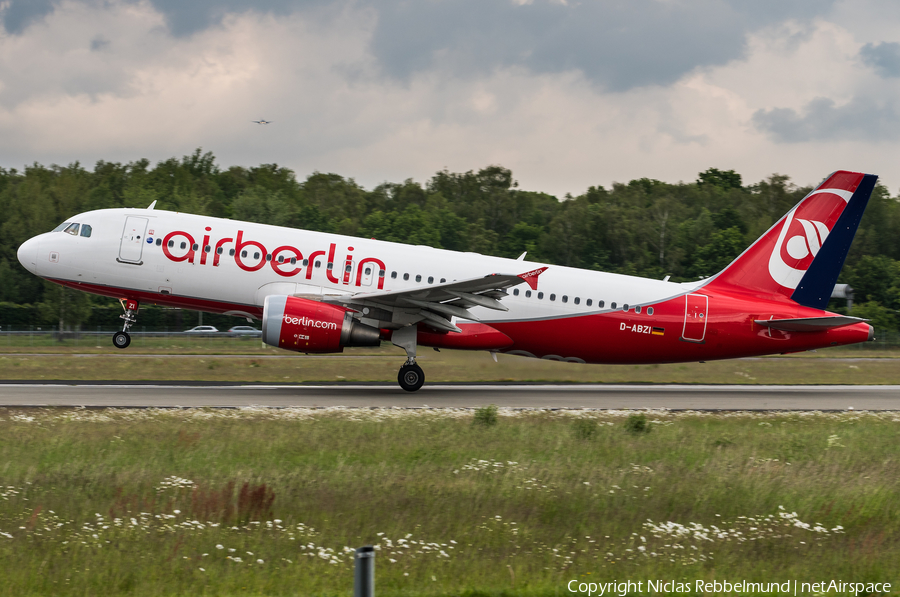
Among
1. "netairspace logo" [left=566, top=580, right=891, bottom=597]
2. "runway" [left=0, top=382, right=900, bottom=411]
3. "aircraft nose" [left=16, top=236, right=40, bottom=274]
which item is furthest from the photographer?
"aircraft nose" [left=16, top=236, right=40, bottom=274]

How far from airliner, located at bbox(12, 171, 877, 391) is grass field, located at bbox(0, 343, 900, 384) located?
0.67 meters

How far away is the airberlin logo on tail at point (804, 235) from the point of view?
24.1m

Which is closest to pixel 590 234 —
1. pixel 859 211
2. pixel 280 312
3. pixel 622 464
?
pixel 859 211

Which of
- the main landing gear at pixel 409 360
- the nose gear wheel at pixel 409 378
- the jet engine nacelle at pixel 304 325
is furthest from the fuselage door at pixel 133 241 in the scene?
the nose gear wheel at pixel 409 378

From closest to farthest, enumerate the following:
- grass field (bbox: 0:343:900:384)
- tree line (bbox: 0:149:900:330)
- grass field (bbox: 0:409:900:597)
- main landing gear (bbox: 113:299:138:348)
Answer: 1. grass field (bbox: 0:409:900:597)
2. main landing gear (bbox: 113:299:138:348)
3. grass field (bbox: 0:343:900:384)
4. tree line (bbox: 0:149:900:330)

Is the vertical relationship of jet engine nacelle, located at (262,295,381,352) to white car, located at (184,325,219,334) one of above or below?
above

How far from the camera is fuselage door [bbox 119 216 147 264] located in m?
22.7

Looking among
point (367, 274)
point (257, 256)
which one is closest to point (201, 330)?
point (257, 256)

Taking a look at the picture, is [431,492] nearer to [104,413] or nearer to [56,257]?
Answer: [104,413]

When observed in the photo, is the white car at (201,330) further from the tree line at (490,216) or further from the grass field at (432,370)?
the grass field at (432,370)

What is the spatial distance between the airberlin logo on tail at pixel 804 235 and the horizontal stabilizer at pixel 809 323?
1327mm

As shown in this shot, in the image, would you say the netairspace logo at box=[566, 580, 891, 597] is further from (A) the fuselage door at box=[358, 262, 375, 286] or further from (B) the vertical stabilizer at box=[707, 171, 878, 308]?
(B) the vertical stabilizer at box=[707, 171, 878, 308]

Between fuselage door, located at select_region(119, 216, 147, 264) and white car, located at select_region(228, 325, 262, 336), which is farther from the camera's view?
white car, located at select_region(228, 325, 262, 336)

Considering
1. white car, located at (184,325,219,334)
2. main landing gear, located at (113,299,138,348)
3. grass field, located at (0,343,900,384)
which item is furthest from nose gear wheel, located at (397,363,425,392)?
white car, located at (184,325,219,334)
